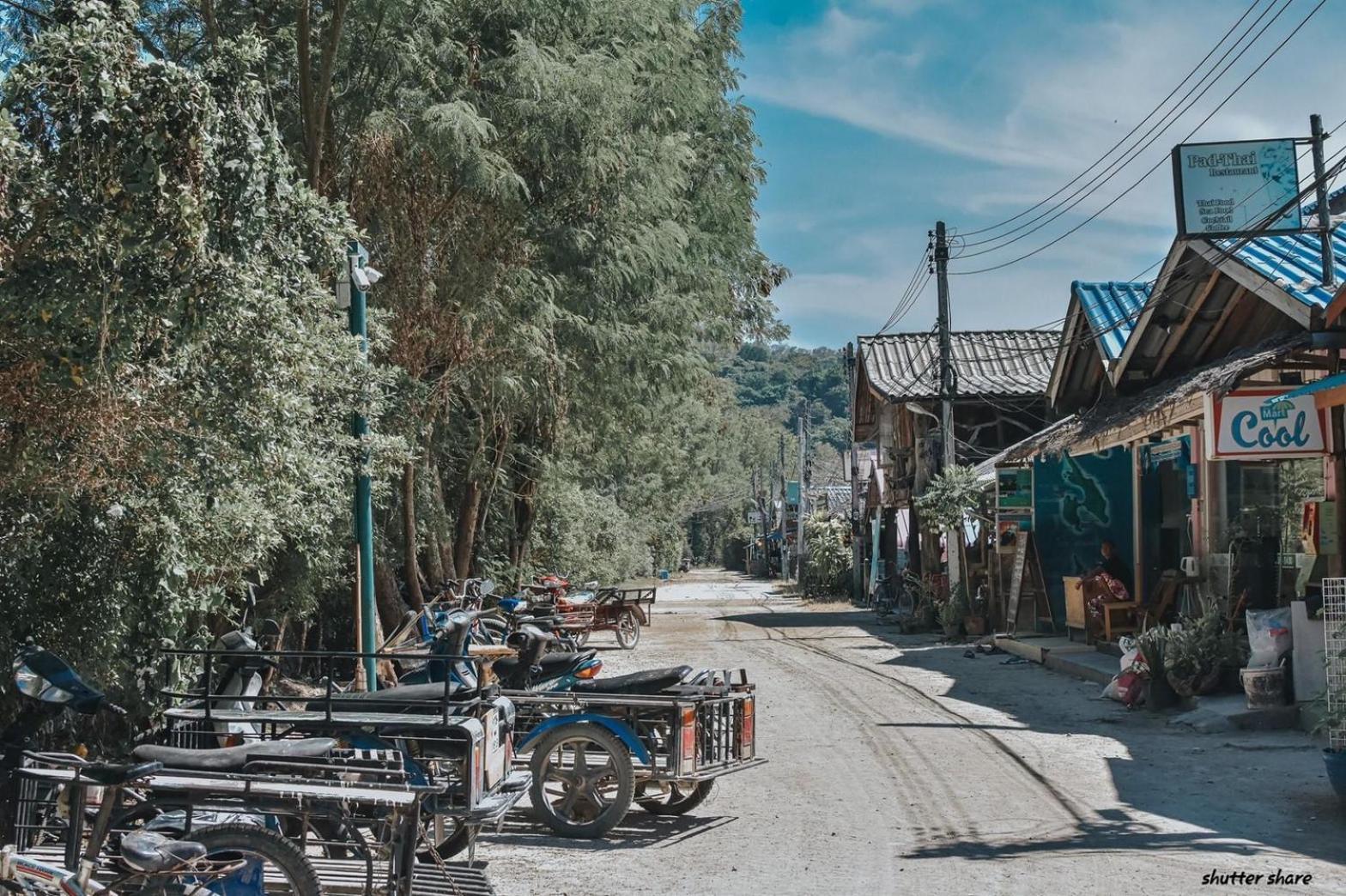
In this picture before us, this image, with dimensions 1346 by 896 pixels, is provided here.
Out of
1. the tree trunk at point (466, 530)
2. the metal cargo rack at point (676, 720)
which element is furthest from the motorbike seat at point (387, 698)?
the tree trunk at point (466, 530)

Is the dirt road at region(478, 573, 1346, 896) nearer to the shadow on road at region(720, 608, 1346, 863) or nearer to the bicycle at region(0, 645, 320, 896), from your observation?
the shadow on road at region(720, 608, 1346, 863)

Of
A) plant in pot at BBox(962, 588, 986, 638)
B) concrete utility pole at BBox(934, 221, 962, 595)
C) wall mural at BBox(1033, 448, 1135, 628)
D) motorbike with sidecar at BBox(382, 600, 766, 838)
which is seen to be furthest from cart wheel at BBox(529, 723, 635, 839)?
concrete utility pole at BBox(934, 221, 962, 595)

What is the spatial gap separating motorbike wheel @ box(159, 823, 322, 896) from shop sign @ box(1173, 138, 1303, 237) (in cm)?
1340

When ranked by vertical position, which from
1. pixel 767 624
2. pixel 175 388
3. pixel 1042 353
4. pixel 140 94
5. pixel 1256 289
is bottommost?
pixel 767 624

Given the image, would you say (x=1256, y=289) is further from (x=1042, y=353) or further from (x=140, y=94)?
(x=1042, y=353)

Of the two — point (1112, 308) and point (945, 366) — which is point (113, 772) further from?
point (945, 366)

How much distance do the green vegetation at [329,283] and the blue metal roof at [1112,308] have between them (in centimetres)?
578

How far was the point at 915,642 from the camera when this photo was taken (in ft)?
77.6

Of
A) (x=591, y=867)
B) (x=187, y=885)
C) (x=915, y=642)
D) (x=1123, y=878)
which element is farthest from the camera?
(x=915, y=642)

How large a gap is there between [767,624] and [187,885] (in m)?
24.8

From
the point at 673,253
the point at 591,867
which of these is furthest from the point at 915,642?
the point at 591,867

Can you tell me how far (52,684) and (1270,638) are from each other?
1057 cm

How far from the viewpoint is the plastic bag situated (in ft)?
39.6

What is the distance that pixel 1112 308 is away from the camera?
20375mm
